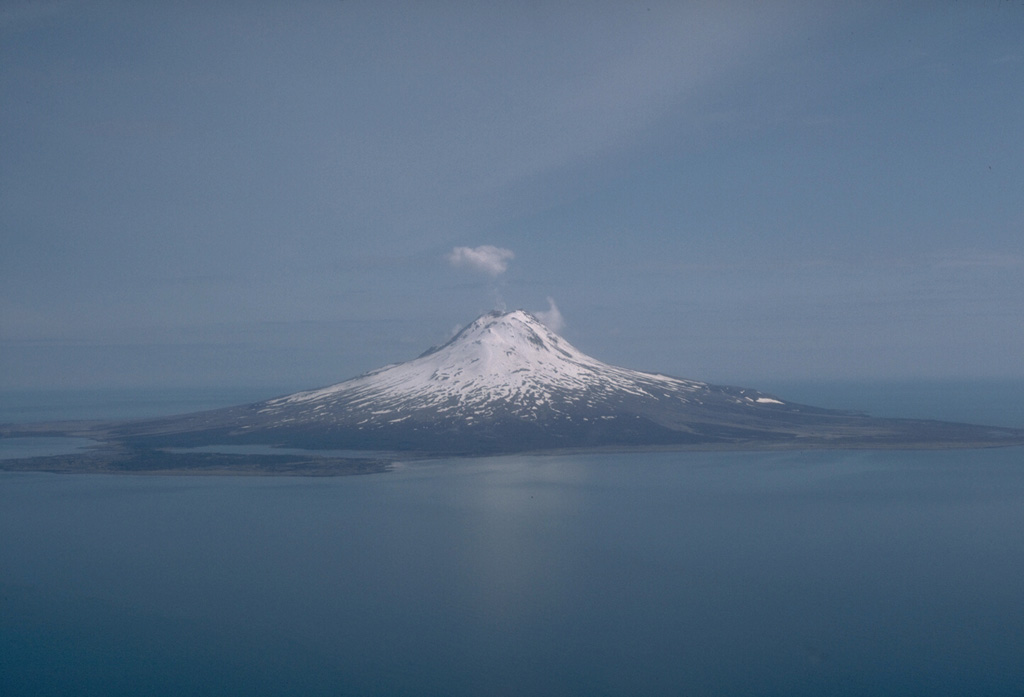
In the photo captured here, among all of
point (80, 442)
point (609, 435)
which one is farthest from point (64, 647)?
point (80, 442)

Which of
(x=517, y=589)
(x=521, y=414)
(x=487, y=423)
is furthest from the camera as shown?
(x=521, y=414)

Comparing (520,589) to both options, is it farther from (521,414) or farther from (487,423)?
(521,414)

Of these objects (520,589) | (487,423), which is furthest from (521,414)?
(520,589)

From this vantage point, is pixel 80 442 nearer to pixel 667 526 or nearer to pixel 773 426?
pixel 667 526

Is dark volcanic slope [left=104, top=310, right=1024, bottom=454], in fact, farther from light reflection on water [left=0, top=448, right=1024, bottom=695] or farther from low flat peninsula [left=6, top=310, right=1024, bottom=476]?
light reflection on water [left=0, top=448, right=1024, bottom=695]

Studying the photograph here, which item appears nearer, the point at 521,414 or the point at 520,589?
the point at 520,589

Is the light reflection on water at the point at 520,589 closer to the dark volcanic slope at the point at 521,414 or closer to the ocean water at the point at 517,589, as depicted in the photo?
the ocean water at the point at 517,589

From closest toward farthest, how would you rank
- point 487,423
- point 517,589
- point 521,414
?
1. point 517,589
2. point 487,423
3. point 521,414

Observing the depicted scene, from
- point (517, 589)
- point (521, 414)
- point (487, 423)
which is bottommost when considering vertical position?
point (517, 589)
